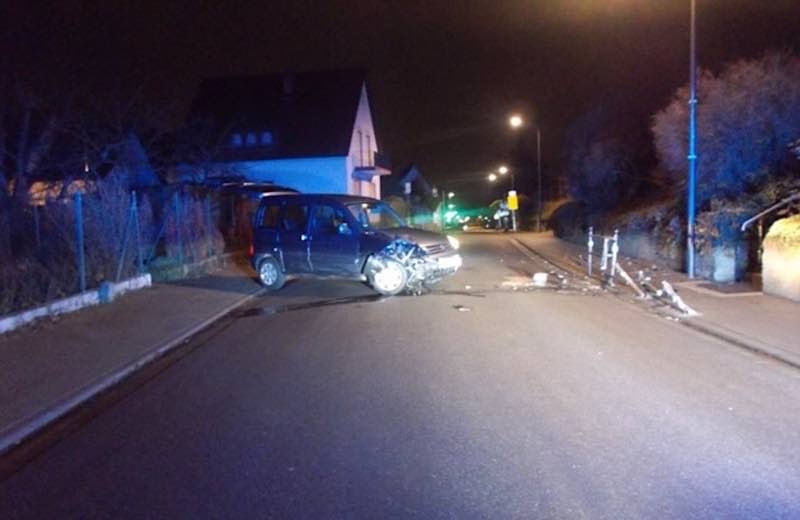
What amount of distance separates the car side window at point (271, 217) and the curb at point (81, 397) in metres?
5.41

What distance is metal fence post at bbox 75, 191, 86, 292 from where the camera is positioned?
44.5ft

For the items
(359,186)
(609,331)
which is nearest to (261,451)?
(609,331)

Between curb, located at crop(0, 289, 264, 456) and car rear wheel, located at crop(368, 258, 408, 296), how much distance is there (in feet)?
14.9

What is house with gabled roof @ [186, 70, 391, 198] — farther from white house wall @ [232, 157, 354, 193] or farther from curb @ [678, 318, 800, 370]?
curb @ [678, 318, 800, 370]

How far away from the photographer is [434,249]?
16.0 m

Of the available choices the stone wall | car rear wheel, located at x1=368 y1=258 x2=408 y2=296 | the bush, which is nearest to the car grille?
car rear wheel, located at x1=368 y1=258 x2=408 y2=296

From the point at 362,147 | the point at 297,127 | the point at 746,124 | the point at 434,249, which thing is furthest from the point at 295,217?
the point at 362,147

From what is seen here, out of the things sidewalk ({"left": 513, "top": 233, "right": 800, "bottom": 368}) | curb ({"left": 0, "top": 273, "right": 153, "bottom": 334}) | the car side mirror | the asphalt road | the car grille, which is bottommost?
the asphalt road

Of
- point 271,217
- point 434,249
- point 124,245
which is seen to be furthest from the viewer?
point 271,217

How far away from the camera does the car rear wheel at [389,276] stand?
51.7 ft

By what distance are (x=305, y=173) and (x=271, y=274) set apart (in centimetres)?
2198

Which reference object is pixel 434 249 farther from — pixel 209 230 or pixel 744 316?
pixel 209 230

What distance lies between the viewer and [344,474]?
18.3ft

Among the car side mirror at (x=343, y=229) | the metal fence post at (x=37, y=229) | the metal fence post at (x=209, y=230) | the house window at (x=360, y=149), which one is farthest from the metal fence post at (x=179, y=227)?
the house window at (x=360, y=149)
